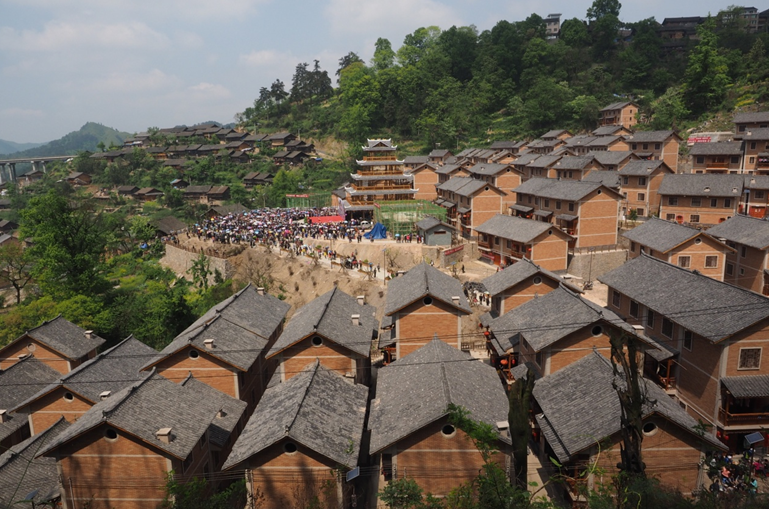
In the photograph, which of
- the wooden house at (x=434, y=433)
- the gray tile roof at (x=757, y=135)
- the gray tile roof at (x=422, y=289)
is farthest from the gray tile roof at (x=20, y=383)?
the gray tile roof at (x=757, y=135)

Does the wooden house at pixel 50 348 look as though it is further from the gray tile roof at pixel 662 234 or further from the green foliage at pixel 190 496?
the gray tile roof at pixel 662 234

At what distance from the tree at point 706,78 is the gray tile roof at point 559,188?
41681 mm

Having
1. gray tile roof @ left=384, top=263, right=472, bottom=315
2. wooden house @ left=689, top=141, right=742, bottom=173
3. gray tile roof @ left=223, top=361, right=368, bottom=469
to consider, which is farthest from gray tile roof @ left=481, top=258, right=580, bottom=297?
wooden house @ left=689, top=141, right=742, bottom=173

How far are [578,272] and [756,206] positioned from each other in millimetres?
19720

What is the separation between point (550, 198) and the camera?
45.3m

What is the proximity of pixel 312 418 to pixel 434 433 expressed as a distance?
4404 millimetres

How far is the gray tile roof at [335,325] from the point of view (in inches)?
865

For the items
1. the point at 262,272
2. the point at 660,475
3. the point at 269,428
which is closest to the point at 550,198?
the point at 262,272

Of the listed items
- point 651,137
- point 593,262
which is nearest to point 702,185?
point 593,262

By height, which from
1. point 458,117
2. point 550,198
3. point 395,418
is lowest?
point 395,418

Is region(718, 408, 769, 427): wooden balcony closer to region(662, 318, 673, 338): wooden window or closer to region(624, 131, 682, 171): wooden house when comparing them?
region(662, 318, 673, 338): wooden window

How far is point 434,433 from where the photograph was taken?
16984 mm

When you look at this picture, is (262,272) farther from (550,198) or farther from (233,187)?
(233,187)

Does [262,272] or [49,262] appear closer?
[49,262]
